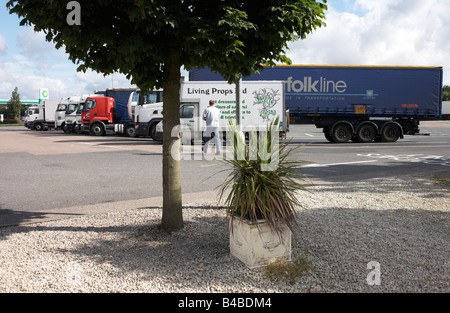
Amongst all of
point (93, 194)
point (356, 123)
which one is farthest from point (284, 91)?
point (93, 194)

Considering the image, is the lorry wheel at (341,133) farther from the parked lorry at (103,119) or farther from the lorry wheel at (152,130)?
the parked lorry at (103,119)

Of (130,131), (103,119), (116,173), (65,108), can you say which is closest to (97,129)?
(103,119)

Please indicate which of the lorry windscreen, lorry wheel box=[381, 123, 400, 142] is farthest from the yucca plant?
the lorry windscreen

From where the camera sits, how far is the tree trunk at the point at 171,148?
4633 millimetres

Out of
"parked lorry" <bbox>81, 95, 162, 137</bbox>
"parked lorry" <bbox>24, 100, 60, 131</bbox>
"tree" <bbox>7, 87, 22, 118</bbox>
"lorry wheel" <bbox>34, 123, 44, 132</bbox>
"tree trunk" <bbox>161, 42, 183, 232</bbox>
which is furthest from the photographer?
"tree" <bbox>7, 87, 22, 118</bbox>

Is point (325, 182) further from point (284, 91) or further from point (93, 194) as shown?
point (284, 91)

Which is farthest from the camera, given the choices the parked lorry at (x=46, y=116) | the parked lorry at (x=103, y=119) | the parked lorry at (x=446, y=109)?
the parked lorry at (x=446, y=109)

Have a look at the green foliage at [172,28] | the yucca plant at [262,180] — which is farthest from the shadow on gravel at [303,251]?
the green foliage at [172,28]

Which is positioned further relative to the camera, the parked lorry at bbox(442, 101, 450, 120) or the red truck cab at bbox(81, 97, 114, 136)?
the parked lorry at bbox(442, 101, 450, 120)

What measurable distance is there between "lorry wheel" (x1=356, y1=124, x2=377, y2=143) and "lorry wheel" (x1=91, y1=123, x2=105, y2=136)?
55.1ft

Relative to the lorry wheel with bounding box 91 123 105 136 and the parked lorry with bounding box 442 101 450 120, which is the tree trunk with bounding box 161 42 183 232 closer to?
the lorry wheel with bounding box 91 123 105 136

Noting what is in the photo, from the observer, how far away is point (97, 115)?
2675 cm

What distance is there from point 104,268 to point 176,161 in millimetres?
1539

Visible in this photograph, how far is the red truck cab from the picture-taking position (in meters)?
26.6
